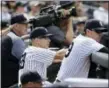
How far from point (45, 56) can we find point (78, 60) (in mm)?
519

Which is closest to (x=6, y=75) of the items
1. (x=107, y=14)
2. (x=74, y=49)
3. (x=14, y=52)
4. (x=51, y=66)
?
(x=14, y=52)

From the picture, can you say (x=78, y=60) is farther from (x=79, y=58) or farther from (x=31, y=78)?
(x=31, y=78)

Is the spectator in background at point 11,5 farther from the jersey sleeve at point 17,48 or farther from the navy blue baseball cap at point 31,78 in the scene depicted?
the navy blue baseball cap at point 31,78

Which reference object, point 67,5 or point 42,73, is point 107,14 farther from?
point 42,73

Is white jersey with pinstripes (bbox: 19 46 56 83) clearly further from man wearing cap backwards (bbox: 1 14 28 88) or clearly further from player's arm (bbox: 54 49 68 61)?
man wearing cap backwards (bbox: 1 14 28 88)

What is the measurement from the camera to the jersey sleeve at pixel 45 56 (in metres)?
6.45

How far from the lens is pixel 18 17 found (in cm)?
837

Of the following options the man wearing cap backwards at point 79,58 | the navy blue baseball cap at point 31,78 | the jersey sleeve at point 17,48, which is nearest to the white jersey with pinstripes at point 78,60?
the man wearing cap backwards at point 79,58

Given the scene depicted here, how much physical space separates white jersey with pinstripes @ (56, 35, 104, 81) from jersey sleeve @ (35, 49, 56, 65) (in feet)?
0.69

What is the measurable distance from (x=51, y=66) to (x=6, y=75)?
0.95 metres

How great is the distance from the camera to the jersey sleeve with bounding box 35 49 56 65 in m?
6.45

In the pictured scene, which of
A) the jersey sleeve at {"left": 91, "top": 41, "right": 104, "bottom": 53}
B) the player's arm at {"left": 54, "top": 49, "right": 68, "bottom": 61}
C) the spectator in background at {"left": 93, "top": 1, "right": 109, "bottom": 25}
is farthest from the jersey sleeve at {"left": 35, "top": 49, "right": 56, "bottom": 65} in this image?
the spectator in background at {"left": 93, "top": 1, "right": 109, "bottom": 25}

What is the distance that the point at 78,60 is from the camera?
20.2ft

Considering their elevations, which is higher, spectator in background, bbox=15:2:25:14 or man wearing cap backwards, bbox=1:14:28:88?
man wearing cap backwards, bbox=1:14:28:88
